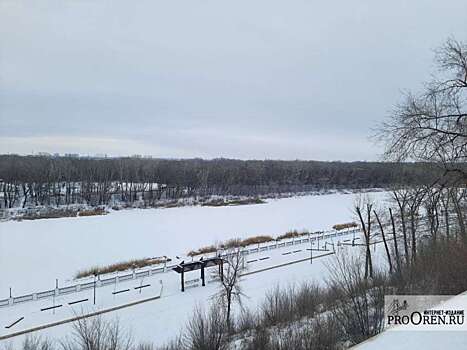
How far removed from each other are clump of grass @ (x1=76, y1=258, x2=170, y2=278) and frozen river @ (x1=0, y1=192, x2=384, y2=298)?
773 millimetres

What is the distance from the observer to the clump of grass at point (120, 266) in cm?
2313

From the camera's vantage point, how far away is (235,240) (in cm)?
3200

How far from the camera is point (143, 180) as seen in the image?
71625 millimetres

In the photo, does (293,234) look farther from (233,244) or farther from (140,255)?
(140,255)

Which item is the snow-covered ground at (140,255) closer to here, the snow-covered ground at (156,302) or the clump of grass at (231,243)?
the snow-covered ground at (156,302)

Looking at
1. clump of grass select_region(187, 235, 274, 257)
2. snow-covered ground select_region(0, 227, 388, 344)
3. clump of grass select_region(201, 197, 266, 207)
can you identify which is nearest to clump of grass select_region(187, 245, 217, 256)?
clump of grass select_region(187, 235, 274, 257)

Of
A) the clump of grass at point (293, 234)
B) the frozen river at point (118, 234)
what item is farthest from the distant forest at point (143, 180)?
the clump of grass at point (293, 234)

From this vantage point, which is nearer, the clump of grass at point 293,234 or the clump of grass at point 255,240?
the clump of grass at point 255,240

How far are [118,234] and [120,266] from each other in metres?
10.2

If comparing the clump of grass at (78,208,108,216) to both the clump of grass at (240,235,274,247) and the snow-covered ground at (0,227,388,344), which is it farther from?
the snow-covered ground at (0,227,388,344)

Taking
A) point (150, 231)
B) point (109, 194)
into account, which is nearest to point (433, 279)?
point (150, 231)

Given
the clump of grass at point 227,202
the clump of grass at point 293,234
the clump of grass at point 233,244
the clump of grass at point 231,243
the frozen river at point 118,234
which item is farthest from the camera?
the clump of grass at point 227,202

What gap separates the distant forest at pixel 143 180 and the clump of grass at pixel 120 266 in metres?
32.5

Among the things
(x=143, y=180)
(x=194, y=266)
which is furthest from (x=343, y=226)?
(x=143, y=180)
